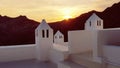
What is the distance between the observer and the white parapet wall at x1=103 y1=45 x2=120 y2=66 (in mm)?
5102

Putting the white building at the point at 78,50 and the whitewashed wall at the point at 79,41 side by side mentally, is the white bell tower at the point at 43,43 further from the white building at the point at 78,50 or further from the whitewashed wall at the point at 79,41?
the whitewashed wall at the point at 79,41

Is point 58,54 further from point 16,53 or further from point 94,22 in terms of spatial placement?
point 94,22

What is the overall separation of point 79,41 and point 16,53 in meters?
3.44

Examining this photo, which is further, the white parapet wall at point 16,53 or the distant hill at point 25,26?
the distant hill at point 25,26

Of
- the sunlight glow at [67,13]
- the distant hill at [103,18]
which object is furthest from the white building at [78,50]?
the sunlight glow at [67,13]

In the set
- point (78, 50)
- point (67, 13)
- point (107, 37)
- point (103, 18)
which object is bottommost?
point (78, 50)

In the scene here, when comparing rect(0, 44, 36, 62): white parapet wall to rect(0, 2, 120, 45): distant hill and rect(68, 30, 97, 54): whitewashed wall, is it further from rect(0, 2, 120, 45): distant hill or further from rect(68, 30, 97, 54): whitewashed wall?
rect(0, 2, 120, 45): distant hill

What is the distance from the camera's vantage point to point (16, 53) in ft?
31.4

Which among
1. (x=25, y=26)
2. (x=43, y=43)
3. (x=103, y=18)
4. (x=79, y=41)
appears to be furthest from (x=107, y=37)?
(x=25, y=26)

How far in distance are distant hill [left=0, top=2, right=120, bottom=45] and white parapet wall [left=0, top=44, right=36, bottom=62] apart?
159 inches

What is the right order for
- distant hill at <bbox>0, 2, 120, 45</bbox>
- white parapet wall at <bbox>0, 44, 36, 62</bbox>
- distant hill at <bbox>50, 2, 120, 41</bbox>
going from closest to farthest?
white parapet wall at <bbox>0, 44, 36, 62</bbox>
distant hill at <bbox>50, 2, 120, 41</bbox>
distant hill at <bbox>0, 2, 120, 45</bbox>

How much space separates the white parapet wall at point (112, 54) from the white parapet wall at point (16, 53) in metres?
5.05

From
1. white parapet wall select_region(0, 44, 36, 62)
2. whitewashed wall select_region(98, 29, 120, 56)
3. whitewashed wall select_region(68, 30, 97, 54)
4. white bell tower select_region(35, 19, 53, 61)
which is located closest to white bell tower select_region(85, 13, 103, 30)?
white bell tower select_region(35, 19, 53, 61)

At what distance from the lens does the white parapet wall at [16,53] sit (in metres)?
9.38
